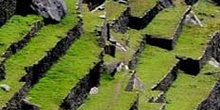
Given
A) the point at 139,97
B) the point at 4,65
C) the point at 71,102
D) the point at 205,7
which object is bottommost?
the point at 205,7

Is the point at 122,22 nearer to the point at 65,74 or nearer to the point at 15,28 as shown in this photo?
A: the point at 15,28

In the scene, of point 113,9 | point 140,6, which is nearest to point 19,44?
point 113,9

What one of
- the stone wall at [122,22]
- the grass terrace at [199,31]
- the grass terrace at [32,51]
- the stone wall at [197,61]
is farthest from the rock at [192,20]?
the grass terrace at [32,51]

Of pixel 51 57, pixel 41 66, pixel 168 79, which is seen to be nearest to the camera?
pixel 41 66

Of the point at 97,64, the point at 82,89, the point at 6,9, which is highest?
the point at 6,9

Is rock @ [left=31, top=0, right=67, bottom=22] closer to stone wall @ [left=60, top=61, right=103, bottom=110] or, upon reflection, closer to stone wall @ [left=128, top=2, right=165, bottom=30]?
stone wall @ [left=60, top=61, right=103, bottom=110]

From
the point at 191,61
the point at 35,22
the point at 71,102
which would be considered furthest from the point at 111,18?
the point at 71,102

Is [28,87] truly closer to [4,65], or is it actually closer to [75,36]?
[4,65]
